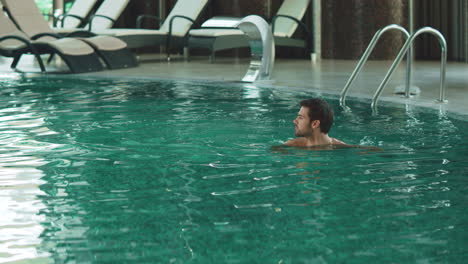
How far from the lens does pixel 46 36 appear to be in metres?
13.3

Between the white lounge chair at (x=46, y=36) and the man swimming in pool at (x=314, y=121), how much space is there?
7.63 meters

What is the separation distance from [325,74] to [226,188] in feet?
23.7

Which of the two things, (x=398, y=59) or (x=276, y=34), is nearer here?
(x=398, y=59)

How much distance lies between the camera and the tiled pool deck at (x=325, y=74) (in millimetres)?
8352

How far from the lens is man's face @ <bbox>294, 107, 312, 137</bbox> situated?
4926 mm

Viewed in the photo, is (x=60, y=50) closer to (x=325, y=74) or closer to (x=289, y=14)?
(x=325, y=74)

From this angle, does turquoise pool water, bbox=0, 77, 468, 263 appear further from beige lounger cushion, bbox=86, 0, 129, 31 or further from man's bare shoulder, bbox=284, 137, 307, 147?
beige lounger cushion, bbox=86, 0, 129, 31

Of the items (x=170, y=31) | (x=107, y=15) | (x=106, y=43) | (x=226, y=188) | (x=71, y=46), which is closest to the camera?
(x=226, y=188)

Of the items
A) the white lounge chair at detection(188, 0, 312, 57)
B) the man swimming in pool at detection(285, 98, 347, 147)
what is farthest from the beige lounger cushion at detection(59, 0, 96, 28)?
the man swimming in pool at detection(285, 98, 347, 147)

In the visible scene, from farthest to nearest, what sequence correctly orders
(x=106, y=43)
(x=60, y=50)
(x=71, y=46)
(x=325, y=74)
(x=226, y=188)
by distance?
(x=106, y=43)
(x=71, y=46)
(x=60, y=50)
(x=325, y=74)
(x=226, y=188)

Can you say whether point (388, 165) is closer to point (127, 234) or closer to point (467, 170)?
point (467, 170)

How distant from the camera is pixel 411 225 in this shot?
3389 mm

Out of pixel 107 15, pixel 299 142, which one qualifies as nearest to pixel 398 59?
pixel 299 142

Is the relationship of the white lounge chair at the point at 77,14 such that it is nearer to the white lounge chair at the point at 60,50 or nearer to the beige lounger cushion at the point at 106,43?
the beige lounger cushion at the point at 106,43
